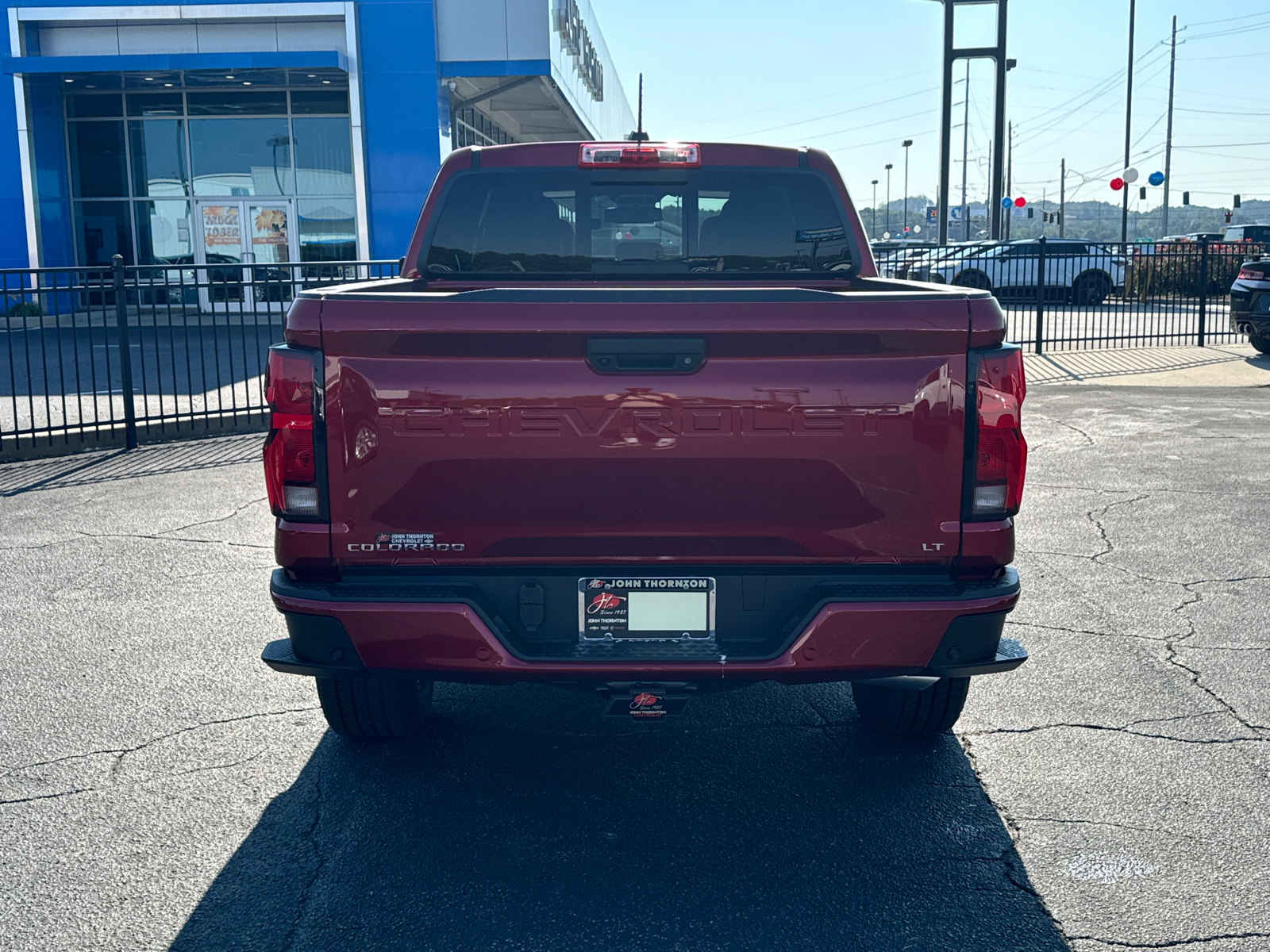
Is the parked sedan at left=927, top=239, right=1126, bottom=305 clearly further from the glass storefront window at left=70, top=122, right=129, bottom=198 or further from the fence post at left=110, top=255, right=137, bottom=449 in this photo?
the fence post at left=110, top=255, right=137, bottom=449

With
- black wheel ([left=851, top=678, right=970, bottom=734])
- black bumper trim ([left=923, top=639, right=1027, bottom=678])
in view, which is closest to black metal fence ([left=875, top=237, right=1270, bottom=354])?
black wheel ([left=851, top=678, right=970, bottom=734])

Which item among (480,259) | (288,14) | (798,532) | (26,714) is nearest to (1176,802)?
(798,532)

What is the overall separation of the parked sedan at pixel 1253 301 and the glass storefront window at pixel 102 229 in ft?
73.8

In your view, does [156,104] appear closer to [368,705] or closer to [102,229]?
[102,229]

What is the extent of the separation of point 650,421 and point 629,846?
1.28m

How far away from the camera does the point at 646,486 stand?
3211 mm

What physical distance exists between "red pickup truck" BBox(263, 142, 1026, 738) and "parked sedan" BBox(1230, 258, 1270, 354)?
16.5 metres

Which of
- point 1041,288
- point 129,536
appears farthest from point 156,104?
point 129,536

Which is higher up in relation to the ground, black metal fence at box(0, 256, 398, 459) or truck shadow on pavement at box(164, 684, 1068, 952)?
black metal fence at box(0, 256, 398, 459)

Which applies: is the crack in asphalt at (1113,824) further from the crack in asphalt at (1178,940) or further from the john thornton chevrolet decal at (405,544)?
the john thornton chevrolet decal at (405,544)

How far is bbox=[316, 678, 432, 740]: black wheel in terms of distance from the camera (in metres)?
3.99

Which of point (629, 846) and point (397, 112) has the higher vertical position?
point (397, 112)

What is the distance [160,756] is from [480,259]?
7.23 feet

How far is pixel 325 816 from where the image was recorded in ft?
12.1
